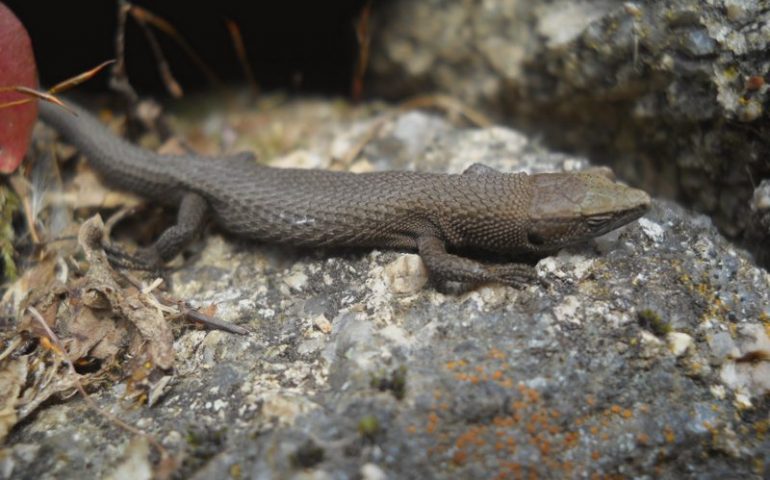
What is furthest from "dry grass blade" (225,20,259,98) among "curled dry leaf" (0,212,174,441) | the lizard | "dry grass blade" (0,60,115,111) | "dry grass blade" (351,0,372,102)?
"curled dry leaf" (0,212,174,441)

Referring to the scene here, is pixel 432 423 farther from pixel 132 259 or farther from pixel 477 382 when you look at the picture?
pixel 132 259

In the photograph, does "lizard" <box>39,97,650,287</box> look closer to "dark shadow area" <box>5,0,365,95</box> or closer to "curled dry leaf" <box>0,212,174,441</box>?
"curled dry leaf" <box>0,212,174,441</box>

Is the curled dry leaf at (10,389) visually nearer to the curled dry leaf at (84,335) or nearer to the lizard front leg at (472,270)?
the curled dry leaf at (84,335)

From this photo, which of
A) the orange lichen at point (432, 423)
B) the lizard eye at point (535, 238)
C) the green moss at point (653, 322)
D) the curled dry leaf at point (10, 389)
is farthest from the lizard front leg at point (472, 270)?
the curled dry leaf at point (10, 389)

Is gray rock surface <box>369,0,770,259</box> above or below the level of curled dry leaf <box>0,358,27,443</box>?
above

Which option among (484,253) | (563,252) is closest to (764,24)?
(563,252)

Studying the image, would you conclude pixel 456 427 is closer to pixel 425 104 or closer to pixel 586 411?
pixel 586 411
